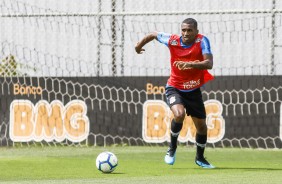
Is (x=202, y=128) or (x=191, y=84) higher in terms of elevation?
(x=191, y=84)

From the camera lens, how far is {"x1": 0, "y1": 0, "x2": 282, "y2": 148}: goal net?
57.7 feet

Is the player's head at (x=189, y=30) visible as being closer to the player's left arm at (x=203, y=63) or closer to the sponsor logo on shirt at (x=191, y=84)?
the player's left arm at (x=203, y=63)

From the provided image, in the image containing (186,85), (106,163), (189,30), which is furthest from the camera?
(186,85)

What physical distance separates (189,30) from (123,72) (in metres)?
5.87

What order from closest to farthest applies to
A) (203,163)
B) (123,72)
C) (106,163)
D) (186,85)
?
(106,163) < (203,163) < (186,85) < (123,72)

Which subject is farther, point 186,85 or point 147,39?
point 147,39

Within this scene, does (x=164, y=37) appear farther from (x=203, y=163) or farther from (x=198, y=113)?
(x=203, y=163)

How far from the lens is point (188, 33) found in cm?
1265

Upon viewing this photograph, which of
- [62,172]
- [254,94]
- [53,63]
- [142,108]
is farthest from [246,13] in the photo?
[62,172]

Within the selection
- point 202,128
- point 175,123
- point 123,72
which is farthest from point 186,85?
point 123,72

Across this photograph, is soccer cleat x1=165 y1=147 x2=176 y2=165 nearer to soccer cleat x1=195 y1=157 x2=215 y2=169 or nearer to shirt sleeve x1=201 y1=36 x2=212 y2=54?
soccer cleat x1=195 y1=157 x2=215 y2=169

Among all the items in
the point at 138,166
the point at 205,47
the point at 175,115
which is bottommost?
the point at 138,166

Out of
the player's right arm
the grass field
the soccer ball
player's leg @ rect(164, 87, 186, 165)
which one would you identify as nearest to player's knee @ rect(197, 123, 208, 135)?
player's leg @ rect(164, 87, 186, 165)

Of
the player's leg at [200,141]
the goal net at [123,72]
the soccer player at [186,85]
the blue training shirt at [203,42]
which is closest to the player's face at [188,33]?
the soccer player at [186,85]
